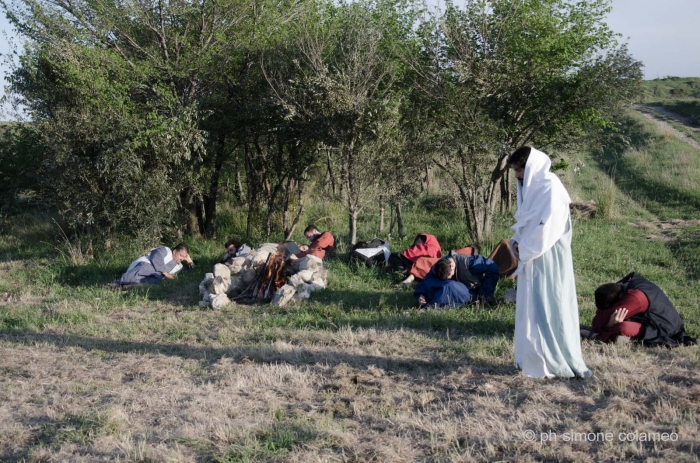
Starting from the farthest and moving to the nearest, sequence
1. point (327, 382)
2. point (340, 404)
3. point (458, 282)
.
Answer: point (458, 282), point (327, 382), point (340, 404)

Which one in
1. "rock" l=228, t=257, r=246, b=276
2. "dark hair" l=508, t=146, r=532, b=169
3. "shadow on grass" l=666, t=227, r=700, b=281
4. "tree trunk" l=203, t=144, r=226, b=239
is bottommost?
"rock" l=228, t=257, r=246, b=276

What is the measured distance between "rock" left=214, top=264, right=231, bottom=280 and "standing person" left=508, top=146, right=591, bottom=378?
543 cm

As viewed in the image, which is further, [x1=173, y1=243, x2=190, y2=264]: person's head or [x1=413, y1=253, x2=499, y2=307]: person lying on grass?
[x1=173, y1=243, x2=190, y2=264]: person's head

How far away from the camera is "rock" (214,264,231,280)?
9.48 meters

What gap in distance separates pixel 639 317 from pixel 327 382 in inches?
127

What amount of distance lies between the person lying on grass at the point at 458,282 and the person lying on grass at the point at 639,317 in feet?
6.89

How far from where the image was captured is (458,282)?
8.23 metres

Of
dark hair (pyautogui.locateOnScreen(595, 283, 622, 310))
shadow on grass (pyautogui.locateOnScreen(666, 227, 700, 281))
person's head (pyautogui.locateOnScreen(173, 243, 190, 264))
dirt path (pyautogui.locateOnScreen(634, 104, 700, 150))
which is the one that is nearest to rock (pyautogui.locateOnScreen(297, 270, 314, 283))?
person's head (pyautogui.locateOnScreen(173, 243, 190, 264))

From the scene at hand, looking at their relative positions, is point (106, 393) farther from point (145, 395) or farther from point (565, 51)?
point (565, 51)

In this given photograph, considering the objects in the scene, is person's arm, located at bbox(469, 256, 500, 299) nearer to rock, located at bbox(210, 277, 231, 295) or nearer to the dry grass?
the dry grass

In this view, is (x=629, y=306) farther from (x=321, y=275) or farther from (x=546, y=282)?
(x=321, y=275)

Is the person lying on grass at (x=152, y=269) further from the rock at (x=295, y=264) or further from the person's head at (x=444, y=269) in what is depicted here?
the person's head at (x=444, y=269)

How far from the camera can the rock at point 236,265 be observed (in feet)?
32.4

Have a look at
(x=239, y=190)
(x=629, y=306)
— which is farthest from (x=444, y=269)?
(x=239, y=190)
